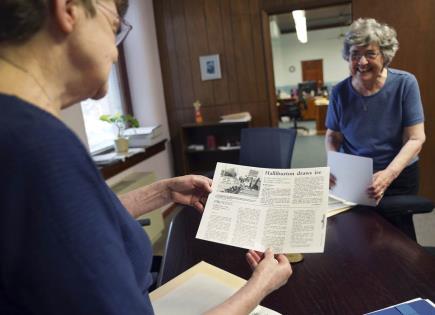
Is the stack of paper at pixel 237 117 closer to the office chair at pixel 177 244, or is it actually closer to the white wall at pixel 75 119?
the white wall at pixel 75 119

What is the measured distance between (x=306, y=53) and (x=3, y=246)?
1270cm

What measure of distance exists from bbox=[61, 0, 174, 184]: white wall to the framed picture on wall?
1.76 feet

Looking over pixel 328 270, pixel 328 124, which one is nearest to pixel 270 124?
pixel 328 124

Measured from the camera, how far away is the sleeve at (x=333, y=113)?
6.50ft

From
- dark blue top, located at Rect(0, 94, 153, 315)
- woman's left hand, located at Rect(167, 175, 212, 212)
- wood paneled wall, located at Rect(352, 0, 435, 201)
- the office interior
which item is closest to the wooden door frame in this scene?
the office interior

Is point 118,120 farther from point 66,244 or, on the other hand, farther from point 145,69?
point 66,244

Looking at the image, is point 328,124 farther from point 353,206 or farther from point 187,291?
point 187,291

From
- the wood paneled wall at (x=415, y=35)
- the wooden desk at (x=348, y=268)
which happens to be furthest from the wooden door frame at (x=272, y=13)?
the wooden desk at (x=348, y=268)

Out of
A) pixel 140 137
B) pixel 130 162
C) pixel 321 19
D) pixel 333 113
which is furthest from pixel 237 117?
pixel 321 19

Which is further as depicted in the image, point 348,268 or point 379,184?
point 379,184

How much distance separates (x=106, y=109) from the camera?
3775 mm

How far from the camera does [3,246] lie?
1.49 feet

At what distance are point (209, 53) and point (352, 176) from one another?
9.99 ft

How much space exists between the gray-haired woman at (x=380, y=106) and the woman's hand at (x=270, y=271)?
1061mm
